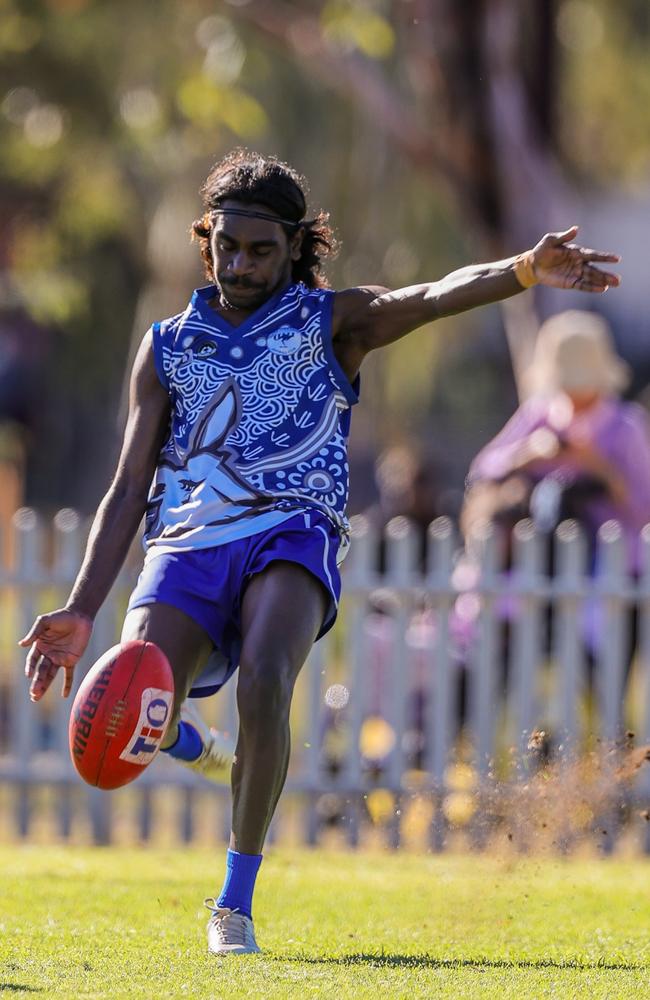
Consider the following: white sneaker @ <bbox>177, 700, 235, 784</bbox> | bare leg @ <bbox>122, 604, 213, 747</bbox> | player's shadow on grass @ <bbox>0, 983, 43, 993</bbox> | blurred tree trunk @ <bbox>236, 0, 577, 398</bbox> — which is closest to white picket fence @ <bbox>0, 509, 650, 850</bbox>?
white sneaker @ <bbox>177, 700, 235, 784</bbox>

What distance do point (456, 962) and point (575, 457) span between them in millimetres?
4109

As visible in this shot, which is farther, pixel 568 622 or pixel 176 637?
pixel 568 622

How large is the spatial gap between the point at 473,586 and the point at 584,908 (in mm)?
3039

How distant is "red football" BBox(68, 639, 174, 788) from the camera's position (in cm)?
430

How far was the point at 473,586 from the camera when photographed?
27.6ft

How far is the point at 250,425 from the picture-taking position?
15.2ft

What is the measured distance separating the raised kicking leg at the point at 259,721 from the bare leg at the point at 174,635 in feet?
0.53

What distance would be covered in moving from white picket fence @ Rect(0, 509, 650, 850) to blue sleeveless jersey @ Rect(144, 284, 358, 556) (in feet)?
12.4

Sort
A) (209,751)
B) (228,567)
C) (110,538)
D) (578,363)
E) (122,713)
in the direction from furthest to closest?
(578,363) < (209,751) < (110,538) < (228,567) < (122,713)

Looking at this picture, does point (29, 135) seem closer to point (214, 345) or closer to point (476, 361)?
point (214, 345)

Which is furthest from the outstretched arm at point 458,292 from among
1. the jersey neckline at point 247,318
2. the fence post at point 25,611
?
the fence post at point 25,611

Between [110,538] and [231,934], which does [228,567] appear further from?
[231,934]

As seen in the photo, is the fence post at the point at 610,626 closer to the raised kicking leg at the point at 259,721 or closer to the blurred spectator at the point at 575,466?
the blurred spectator at the point at 575,466

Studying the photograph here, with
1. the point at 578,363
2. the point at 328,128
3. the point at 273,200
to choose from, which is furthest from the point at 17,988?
the point at 328,128
